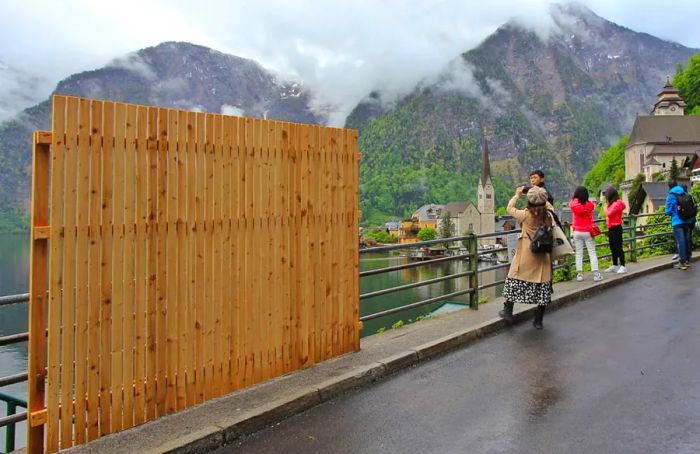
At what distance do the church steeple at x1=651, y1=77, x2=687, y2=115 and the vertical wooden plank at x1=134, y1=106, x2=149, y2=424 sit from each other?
121 m

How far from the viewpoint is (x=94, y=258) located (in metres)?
4.12

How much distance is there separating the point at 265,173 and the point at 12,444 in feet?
11.5

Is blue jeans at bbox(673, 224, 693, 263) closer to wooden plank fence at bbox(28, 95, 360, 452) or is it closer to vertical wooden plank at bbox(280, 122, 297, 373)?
wooden plank fence at bbox(28, 95, 360, 452)

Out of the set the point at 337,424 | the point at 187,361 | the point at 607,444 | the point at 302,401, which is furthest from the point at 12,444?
the point at 607,444

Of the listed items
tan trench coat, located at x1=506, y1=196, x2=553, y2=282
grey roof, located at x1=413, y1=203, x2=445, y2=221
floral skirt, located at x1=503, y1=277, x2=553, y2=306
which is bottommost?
floral skirt, located at x1=503, y1=277, x2=553, y2=306

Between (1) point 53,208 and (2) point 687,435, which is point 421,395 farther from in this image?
(1) point 53,208

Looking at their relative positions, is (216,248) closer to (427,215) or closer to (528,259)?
(528,259)

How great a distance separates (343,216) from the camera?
20.4ft

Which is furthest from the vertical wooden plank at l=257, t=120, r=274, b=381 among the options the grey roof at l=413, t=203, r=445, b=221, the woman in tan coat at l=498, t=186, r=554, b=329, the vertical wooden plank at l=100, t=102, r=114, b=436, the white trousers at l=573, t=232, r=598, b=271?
the grey roof at l=413, t=203, r=445, b=221

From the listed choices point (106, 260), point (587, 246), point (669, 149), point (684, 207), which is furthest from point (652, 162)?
point (106, 260)

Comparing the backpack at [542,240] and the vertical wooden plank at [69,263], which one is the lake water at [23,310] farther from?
the vertical wooden plank at [69,263]

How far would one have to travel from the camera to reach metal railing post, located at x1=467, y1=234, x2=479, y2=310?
864 cm

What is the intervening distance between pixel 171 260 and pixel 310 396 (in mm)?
1712

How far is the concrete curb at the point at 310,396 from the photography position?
4.20m
